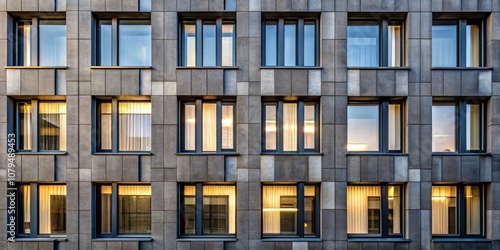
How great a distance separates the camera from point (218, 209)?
1355cm

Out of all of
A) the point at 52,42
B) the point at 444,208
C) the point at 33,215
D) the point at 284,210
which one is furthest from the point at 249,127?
the point at 33,215

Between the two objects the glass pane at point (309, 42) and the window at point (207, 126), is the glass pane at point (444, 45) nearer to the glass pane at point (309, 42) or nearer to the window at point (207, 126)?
the glass pane at point (309, 42)

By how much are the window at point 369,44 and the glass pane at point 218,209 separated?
7.31m

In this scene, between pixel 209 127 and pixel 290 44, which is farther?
pixel 290 44

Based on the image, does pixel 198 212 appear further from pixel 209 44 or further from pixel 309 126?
pixel 209 44

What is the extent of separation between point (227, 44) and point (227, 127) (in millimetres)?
3391

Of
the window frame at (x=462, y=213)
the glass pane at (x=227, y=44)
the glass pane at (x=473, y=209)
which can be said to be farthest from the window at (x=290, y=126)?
the glass pane at (x=473, y=209)

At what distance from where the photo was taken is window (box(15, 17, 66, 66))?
13.7 m

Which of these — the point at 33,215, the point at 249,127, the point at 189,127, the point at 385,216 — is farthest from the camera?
the point at 189,127

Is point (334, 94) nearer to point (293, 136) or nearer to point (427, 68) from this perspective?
point (293, 136)

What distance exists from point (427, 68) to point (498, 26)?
327cm

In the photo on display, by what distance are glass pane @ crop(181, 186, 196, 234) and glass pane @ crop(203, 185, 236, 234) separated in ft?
1.43

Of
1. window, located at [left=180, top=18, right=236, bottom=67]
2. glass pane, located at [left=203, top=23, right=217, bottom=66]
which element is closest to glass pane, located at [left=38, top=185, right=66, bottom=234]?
window, located at [left=180, top=18, right=236, bottom=67]

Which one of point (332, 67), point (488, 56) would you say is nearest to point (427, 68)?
point (488, 56)
